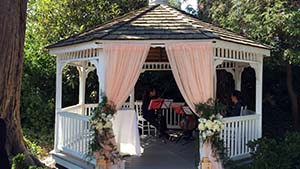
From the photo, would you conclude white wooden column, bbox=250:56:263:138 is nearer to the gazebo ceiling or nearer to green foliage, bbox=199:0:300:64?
the gazebo ceiling

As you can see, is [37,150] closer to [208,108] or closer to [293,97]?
[208,108]

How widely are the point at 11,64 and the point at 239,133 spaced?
4.69 meters

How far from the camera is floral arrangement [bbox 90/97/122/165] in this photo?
732 centimetres

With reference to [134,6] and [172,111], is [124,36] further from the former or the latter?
[134,6]

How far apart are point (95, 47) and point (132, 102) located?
477 cm

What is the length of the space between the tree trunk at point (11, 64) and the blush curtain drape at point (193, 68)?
9.09 feet

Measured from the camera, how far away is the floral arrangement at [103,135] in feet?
24.0

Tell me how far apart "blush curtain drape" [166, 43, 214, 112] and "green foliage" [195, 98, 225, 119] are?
0.30 feet

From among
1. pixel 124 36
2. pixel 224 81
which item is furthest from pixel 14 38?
pixel 224 81

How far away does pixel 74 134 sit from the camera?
337 inches

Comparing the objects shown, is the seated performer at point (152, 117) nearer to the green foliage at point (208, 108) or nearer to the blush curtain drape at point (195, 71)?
the blush curtain drape at point (195, 71)

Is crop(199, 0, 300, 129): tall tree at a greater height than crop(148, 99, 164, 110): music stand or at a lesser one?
greater

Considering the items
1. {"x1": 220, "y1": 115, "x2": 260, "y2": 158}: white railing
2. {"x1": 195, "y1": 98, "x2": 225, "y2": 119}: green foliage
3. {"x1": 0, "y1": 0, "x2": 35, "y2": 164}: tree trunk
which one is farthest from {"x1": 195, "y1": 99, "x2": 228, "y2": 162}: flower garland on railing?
{"x1": 0, "y1": 0, "x2": 35, "y2": 164}: tree trunk

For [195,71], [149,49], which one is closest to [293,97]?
[149,49]
